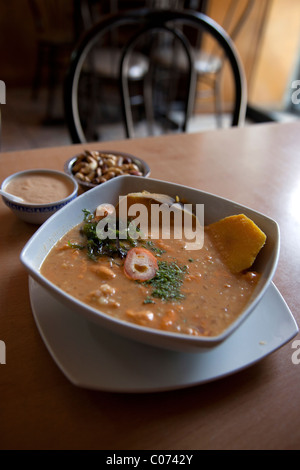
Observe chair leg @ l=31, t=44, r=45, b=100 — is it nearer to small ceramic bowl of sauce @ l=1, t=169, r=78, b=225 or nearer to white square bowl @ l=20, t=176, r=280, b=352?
small ceramic bowl of sauce @ l=1, t=169, r=78, b=225

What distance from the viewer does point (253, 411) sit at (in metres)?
0.54

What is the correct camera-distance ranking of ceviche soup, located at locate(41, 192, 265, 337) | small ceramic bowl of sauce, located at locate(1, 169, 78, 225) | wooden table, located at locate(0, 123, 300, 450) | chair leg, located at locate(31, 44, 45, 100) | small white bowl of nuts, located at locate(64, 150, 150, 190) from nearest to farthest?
wooden table, located at locate(0, 123, 300, 450) < ceviche soup, located at locate(41, 192, 265, 337) < small ceramic bowl of sauce, located at locate(1, 169, 78, 225) < small white bowl of nuts, located at locate(64, 150, 150, 190) < chair leg, located at locate(31, 44, 45, 100)

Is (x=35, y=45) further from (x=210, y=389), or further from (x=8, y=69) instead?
(x=210, y=389)

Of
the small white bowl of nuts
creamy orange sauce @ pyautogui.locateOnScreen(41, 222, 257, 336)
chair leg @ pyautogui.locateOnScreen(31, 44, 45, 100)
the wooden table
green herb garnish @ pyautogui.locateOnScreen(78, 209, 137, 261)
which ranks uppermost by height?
the small white bowl of nuts

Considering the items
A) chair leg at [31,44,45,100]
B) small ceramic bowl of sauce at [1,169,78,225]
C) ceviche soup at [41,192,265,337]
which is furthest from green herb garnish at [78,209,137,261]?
chair leg at [31,44,45,100]

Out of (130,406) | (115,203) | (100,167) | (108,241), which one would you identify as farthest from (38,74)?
(130,406)

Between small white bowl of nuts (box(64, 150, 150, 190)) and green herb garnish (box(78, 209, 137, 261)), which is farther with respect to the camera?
small white bowl of nuts (box(64, 150, 150, 190))

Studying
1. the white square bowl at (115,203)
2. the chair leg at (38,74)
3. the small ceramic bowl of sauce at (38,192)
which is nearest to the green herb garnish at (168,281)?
the white square bowl at (115,203)

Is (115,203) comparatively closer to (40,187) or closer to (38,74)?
(40,187)

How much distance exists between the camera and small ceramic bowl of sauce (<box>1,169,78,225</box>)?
2.70 ft

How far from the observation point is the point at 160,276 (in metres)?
0.68

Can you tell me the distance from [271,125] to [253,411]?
1.23m

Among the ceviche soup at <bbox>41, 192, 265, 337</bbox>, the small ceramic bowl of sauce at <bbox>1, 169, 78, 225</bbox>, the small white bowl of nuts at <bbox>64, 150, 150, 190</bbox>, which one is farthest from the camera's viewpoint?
the small white bowl of nuts at <bbox>64, 150, 150, 190</bbox>

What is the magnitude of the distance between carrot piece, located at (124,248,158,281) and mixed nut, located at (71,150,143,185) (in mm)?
293
